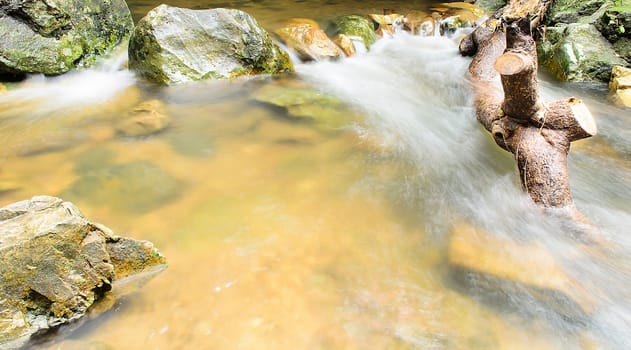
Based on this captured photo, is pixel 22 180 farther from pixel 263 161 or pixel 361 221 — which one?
pixel 361 221

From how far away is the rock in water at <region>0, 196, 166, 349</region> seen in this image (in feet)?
5.92

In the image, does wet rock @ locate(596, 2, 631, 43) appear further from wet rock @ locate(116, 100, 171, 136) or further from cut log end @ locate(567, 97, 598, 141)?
wet rock @ locate(116, 100, 171, 136)

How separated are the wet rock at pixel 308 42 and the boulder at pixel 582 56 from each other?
393 centimetres

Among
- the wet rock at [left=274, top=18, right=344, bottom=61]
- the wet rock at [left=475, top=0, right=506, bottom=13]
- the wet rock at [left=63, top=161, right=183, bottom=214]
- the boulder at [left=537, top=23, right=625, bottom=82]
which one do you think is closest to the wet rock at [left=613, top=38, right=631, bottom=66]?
the boulder at [left=537, top=23, right=625, bottom=82]

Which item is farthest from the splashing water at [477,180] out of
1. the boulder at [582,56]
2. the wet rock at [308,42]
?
the boulder at [582,56]

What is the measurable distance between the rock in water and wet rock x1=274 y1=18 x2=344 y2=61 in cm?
586

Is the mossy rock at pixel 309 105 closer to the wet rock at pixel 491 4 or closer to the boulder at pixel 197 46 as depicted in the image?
the boulder at pixel 197 46

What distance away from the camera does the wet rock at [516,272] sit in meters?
2.29

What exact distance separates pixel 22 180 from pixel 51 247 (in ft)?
6.35

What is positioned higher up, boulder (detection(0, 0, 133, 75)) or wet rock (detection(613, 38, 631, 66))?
boulder (detection(0, 0, 133, 75))

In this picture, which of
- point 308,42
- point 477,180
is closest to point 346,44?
point 308,42

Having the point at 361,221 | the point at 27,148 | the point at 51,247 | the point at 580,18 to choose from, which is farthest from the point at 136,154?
the point at 580,18

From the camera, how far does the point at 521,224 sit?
2939 mm

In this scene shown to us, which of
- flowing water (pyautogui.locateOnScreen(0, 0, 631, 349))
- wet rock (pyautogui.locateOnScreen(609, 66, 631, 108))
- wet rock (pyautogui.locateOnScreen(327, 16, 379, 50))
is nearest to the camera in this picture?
flowing water (pyautogui.locateOnScreen(0, 0, 631, 349))
